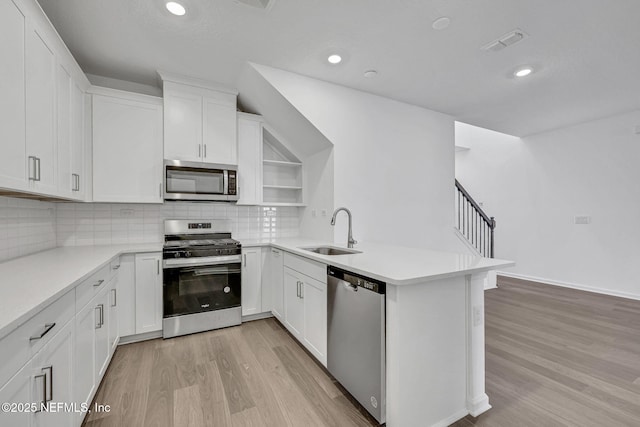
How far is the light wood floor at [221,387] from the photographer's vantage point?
1680 mm

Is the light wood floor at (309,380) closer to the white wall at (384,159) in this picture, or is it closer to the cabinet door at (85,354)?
the cabinet door at (85,354)

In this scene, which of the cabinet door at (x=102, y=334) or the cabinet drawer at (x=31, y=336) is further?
the cabinet door at (x=102, y=334)

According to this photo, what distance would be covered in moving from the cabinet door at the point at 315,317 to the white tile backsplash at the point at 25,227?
7.20 ft

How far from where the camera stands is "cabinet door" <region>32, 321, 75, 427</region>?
1.07m

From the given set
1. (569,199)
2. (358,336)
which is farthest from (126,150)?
(569,199)

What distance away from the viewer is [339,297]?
1889mm

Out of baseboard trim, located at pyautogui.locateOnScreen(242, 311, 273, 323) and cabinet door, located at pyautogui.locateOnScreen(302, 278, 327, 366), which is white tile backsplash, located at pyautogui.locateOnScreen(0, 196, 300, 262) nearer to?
baseboard trim, located at pyautogui.locateOnScreen(242, 311, 273, 323)

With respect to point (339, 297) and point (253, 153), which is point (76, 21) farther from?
point (339, 297)

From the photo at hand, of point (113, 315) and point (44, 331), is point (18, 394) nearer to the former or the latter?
point (44, 331)

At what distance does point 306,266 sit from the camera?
7.89ft

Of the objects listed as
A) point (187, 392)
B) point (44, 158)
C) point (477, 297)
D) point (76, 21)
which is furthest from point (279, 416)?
point (76, 21)

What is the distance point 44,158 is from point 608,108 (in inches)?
257

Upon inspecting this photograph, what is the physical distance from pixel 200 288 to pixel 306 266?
1268mm

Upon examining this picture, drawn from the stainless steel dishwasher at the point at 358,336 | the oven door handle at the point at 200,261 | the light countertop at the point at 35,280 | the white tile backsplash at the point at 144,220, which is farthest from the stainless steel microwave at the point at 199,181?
the stainless steel dishwasher at the point at 358,336
